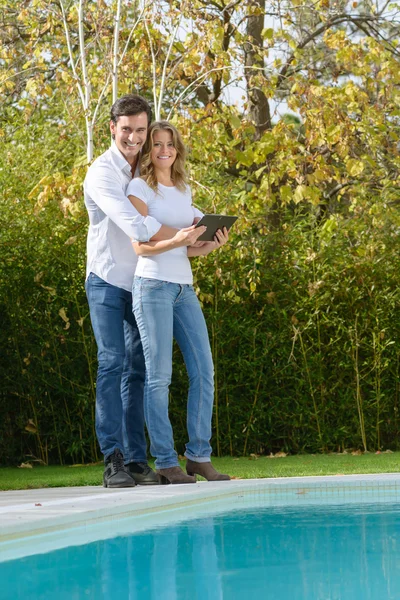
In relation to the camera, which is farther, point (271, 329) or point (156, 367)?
point (271, 329)

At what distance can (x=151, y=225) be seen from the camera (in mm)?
3984

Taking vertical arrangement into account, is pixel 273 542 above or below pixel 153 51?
Result: below

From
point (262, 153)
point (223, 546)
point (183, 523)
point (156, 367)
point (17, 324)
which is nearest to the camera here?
point (223, 546)

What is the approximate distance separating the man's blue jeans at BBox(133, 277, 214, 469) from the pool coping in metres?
0.23

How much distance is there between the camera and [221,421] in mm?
6305

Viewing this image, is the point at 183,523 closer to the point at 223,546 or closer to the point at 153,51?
the point at 223,546

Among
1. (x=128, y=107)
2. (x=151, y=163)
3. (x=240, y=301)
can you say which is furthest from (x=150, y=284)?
(x=240, y=301)

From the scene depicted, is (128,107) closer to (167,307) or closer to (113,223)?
(113,223)

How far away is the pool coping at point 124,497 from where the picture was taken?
3111mm

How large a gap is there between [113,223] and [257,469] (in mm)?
1676

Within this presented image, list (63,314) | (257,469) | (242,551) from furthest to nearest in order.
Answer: (63,314) → (257,469) → (242,551)

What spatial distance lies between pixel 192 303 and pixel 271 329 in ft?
7.37

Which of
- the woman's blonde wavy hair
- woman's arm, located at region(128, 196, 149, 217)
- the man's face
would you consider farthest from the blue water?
the man's face

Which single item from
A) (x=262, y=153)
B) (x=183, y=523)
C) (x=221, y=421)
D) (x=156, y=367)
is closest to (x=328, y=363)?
(x=221, y=421)
